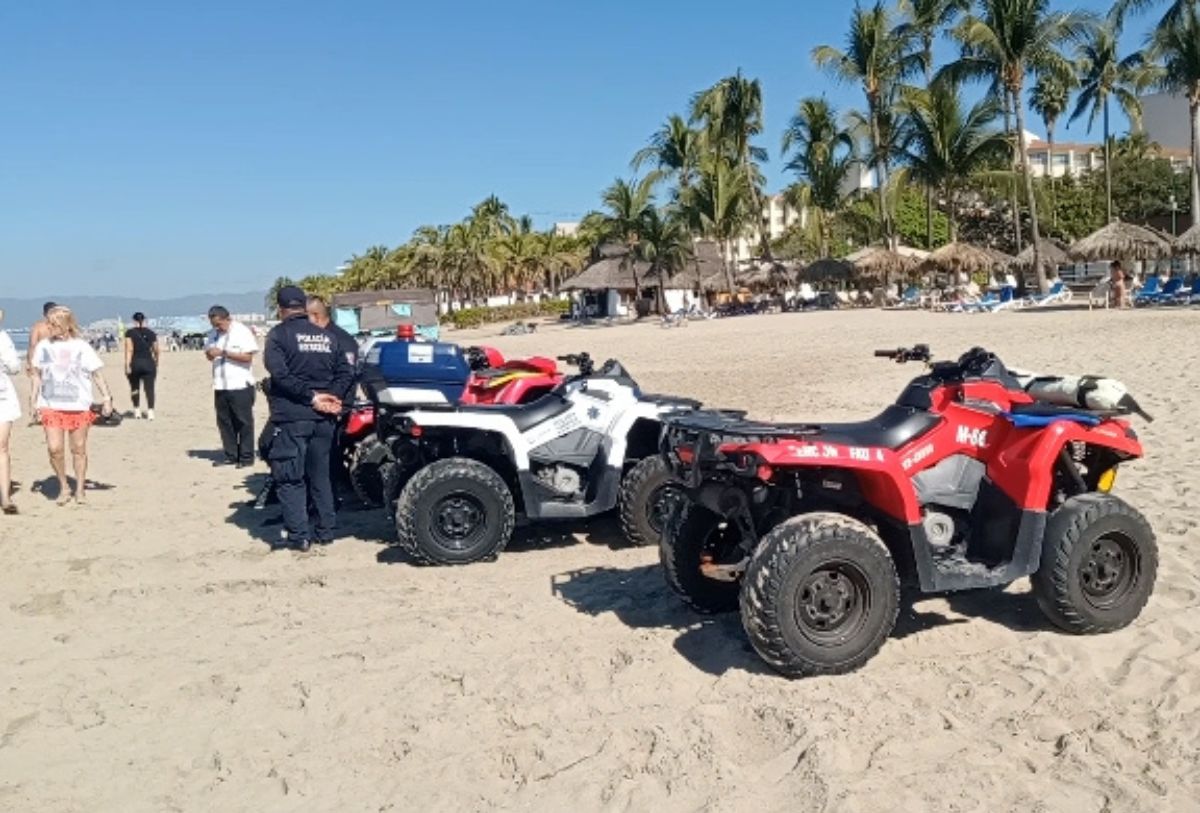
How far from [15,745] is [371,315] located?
1999 cm

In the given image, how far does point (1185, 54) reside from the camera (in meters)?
34.0

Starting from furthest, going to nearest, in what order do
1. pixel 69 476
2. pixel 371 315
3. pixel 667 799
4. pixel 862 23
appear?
pixel 862 23 → pixel 371 315 → pixel 69 476 → pixel 667 799

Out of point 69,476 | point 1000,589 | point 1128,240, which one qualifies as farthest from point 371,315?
point 1128,240

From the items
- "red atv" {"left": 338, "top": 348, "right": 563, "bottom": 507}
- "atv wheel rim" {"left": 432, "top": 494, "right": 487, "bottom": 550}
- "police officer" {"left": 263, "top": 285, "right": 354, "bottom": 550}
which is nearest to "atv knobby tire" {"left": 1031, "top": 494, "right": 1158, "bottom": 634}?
"atv wheel rim" {"left": 432, "top": 494, "right": 487, "bottom": 550}

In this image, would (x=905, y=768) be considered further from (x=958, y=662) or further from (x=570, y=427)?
(x=570, y=427)

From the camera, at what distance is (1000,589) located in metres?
5.14

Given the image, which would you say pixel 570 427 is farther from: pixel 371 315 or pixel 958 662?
pixel 371 315

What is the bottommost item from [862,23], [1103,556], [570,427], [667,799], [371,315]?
[667,799]

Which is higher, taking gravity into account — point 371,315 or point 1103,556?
point 371,315

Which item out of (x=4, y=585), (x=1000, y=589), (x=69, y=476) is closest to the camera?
(x=1000, y=589)

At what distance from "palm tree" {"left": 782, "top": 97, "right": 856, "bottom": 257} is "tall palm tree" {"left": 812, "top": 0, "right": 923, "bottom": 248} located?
270cm

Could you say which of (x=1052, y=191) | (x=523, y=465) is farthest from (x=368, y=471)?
(x=1052, y=191)

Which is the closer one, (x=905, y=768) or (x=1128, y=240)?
(x=905, y=768)

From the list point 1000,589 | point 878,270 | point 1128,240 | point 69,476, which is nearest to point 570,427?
point 1000,589
